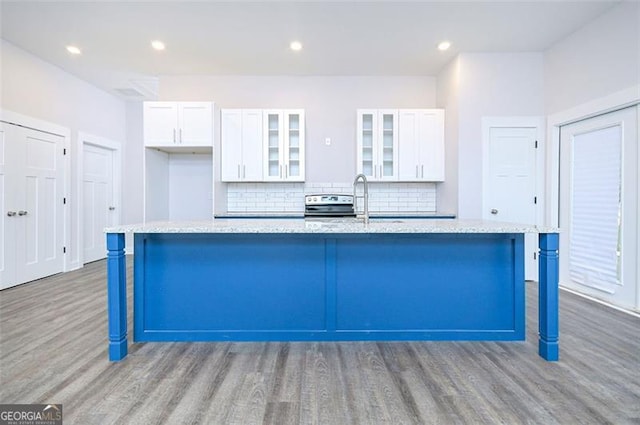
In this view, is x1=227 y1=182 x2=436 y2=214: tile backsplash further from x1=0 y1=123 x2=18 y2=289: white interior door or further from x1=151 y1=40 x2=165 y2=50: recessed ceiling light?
x1=0 y1=123 x2=18 y2=289: white interior door

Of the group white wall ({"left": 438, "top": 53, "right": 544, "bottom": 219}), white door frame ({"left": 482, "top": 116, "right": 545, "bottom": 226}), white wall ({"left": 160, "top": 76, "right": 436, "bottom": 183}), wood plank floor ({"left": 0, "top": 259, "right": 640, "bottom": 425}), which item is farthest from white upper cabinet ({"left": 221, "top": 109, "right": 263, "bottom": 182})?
white door frame ({"left": 482, "top": 116, "right": 545, "bottom": 226})

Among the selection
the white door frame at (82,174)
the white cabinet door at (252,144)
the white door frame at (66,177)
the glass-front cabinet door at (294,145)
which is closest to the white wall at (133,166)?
the white door frame at (82,174)

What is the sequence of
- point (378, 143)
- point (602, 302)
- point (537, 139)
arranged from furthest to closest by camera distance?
point (378, 143)
point (537, 139)
point (602, 302)

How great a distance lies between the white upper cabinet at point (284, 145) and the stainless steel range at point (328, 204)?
34 cm

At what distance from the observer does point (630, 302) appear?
323 cm

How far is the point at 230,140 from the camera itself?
4496mm

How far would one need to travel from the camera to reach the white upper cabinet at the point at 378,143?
4574 mm

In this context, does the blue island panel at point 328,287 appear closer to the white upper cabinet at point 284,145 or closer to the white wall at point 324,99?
the white upper cabinet at point 284,145

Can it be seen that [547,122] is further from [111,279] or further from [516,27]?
[111,279]

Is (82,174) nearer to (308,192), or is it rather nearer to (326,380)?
(308,192)

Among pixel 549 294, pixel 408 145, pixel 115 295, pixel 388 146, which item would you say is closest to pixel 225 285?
pixel 115 295

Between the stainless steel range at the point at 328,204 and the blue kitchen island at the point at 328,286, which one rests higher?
the stainless steel range at the point at 328,204

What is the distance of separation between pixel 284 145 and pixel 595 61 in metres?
3.53

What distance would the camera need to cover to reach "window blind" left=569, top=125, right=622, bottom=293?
11.1 feet
